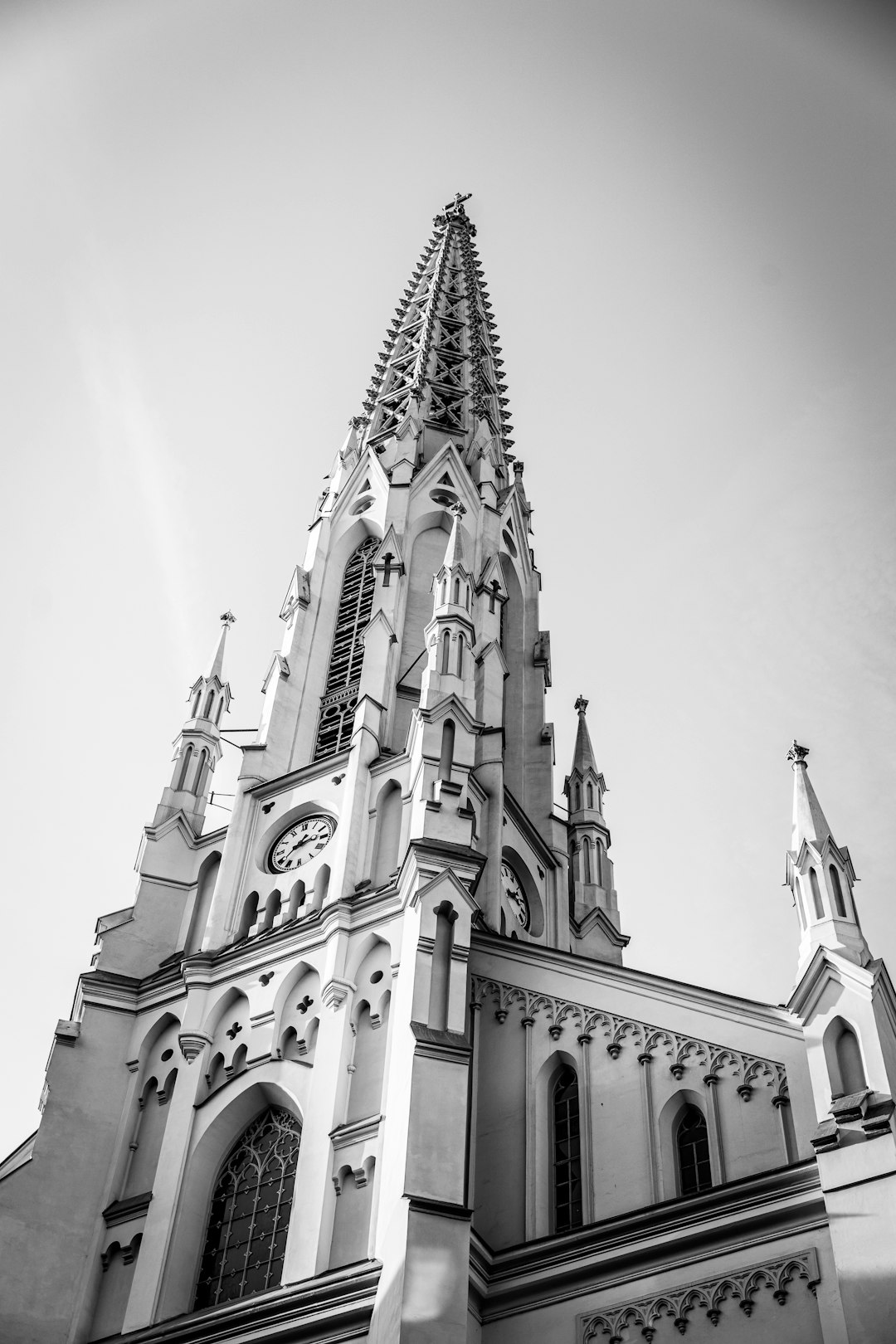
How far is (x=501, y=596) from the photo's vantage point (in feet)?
113

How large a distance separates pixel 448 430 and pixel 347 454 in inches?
114

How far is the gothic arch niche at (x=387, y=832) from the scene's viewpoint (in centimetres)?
2634

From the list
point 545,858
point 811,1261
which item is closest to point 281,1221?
point 811,1261

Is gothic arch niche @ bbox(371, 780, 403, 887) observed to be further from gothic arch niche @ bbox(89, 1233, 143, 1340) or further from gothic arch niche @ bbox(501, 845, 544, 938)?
gothic arch niche @ bbox(89, 1233, 143, 1340)

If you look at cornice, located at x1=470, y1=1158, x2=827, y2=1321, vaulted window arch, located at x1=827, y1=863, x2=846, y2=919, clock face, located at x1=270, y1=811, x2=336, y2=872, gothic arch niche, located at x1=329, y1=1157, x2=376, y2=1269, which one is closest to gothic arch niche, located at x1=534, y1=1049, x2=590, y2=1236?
cornice, located at x1=470, y1=1158, x2=827, y2=1321

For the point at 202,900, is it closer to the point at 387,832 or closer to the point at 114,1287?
the point at 387,832

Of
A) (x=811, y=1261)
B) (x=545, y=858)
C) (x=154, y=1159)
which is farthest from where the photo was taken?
(x=545, y=858)

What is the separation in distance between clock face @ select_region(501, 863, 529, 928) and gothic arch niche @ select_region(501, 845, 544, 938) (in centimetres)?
3

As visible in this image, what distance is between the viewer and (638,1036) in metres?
21.5

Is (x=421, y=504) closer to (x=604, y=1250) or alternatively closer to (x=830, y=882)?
(x=830, y=882)

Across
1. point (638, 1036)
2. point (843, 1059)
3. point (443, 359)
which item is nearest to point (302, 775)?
point (638, 1036)

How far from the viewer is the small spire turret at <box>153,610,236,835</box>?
98.6 feet

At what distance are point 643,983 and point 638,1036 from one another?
3.04ft

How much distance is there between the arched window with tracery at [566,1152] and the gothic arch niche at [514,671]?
40.5 feet
